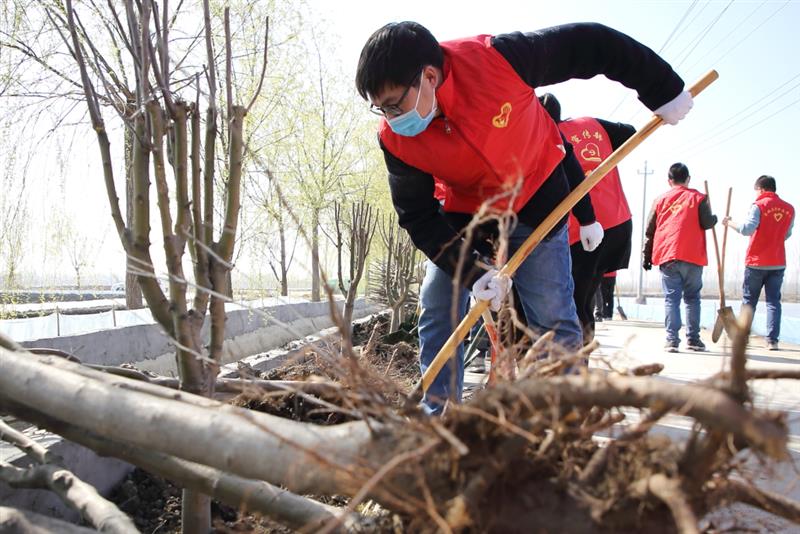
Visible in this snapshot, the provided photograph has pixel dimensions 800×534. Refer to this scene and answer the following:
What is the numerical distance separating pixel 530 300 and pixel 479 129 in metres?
0.73

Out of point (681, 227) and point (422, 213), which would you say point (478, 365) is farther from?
point (422, 213)

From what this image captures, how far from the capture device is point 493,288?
2.01m

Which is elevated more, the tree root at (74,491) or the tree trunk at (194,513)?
the tree root at (74,491)

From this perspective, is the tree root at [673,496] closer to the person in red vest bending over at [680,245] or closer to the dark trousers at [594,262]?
the dark trousers at [594,262]

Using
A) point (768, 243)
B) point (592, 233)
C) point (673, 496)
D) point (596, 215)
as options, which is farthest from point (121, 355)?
point (768, 243)

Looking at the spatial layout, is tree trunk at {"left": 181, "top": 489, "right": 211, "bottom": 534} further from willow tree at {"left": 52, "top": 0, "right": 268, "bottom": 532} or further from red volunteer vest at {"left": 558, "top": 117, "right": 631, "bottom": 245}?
red volunteer vest at {"left": 558, "top": 117, "right": 631, "bottom": 245}

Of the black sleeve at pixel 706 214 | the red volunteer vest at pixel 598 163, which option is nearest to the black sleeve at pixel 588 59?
the red volunteer vest at pixel 598 163

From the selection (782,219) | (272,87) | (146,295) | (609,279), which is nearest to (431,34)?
(146,295)

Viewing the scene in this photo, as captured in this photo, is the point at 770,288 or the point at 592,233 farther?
the point at 770,288

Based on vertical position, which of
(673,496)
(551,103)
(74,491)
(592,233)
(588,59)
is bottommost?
(74,491)

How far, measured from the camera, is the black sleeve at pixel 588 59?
2.17 m

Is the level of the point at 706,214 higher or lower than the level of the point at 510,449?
higher

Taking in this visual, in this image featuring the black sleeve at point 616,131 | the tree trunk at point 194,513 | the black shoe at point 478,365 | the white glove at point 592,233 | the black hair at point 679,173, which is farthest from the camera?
the black hair at point 679,173

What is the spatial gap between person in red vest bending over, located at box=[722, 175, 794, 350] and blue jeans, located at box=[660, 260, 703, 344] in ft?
1.61
